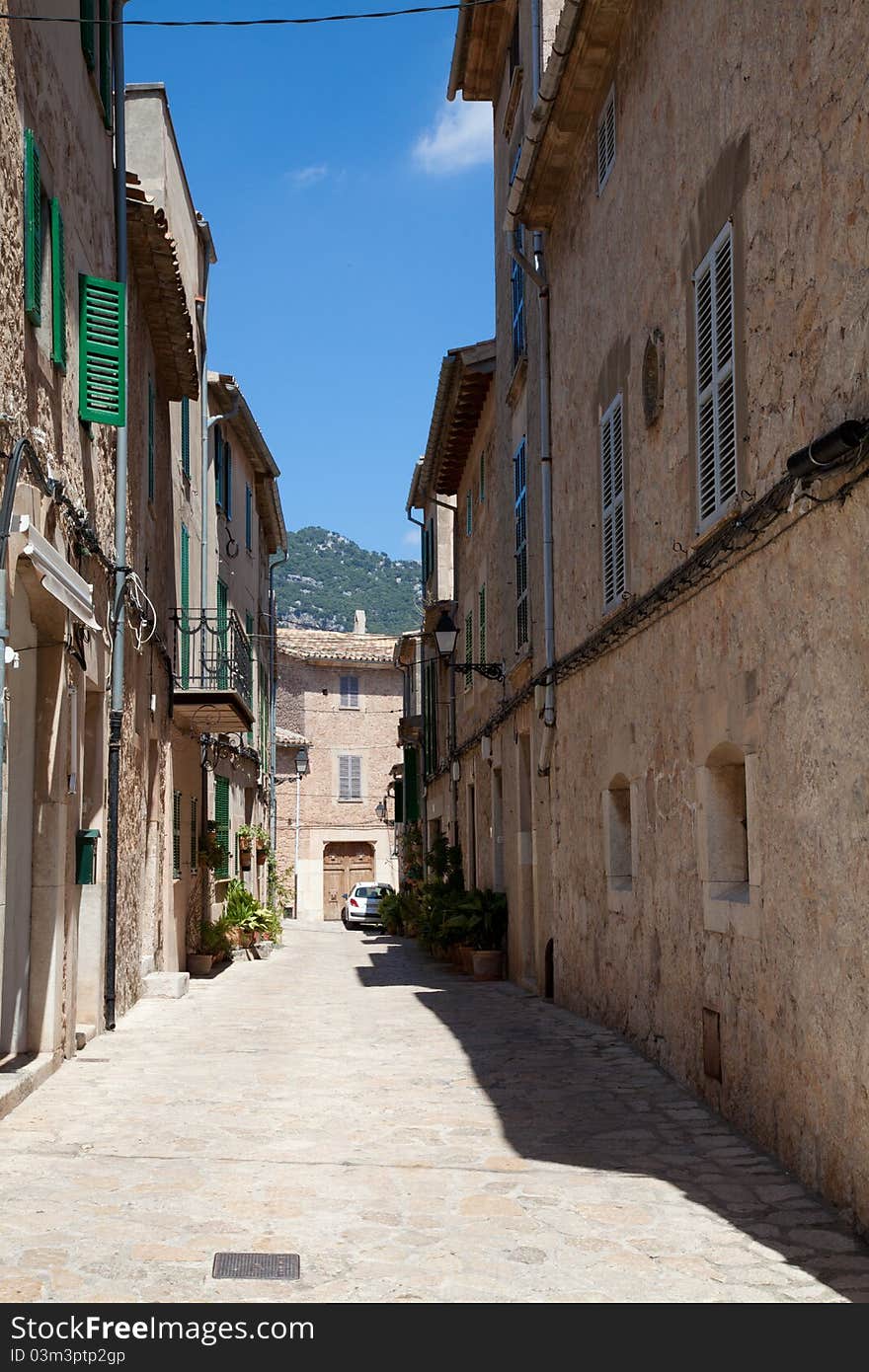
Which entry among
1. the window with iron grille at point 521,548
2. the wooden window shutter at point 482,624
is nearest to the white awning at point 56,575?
the window with iron grille at point 521,548

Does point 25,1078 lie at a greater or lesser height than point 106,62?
lesser

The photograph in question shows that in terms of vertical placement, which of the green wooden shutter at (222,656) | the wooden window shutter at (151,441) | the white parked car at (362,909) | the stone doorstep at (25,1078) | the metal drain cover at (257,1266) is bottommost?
the white parked car at (362,909)

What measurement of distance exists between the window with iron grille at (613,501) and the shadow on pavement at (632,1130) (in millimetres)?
3419

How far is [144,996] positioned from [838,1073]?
402 inches

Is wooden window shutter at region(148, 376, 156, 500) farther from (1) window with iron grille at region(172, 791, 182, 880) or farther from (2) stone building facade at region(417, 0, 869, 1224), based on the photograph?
(2) stone building facade at region(417, 0, 869, 1224)

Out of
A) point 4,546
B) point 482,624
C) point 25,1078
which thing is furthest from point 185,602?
point 4,546

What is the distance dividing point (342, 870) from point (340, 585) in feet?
327

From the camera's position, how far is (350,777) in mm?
51188

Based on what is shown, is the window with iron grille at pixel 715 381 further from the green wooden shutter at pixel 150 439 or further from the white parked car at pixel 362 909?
the white parked car at pixel 362 909

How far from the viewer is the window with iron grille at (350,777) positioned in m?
51.1

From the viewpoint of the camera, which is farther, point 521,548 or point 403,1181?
point 521,548

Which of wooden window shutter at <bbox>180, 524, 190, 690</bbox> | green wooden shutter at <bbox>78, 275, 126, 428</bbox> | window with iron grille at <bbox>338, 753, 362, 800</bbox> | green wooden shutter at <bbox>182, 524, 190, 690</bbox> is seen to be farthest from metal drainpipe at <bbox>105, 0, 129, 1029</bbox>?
window with iron grille at <bbox>338, 753, 362, 800</bbox>

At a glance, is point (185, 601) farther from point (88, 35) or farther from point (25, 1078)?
point (25, 1078)

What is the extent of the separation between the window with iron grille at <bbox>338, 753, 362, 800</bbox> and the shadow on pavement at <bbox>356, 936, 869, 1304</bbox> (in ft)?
125
